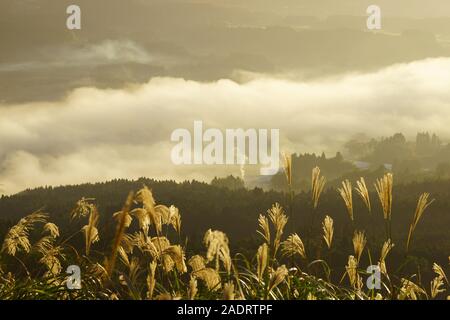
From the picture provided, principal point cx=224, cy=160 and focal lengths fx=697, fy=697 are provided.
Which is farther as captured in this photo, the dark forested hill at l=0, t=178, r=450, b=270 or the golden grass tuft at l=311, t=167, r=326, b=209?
the dark forested hill at l=0, t=178, r=450, b=270

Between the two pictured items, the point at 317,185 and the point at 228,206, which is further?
the point at 228,206

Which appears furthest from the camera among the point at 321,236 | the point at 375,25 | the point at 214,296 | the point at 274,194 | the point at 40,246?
the point at 274,194

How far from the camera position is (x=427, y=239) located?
159000 millimetres

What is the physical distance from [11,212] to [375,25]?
164 m

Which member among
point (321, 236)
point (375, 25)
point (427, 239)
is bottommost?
point (427, 239)

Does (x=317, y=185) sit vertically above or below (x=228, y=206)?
above

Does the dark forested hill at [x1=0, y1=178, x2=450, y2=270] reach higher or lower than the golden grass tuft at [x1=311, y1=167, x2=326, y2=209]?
lower

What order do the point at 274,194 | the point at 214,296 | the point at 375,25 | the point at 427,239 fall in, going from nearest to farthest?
the point at 214,296 < the point at 375,25 < the point at 427,239 < the point at 274,194

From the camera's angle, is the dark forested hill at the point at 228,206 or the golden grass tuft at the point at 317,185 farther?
the dark forested hill at the point at 228,206

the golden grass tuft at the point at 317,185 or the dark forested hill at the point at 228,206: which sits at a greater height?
the golden grass tuft at the point at 317,185
